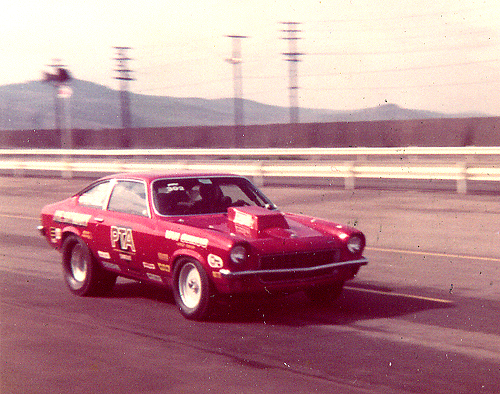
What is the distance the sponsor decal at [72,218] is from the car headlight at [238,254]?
2.27 meters

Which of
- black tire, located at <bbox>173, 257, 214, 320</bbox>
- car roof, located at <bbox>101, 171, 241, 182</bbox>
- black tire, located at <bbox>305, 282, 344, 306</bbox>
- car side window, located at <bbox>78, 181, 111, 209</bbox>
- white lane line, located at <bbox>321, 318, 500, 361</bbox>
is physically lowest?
white lane line, located at <bbox>321, 318, 500, 361</bbox>

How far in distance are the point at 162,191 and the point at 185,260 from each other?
1.06m

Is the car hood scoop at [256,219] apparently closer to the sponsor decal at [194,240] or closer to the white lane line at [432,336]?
the sponsor decal at [194,240]

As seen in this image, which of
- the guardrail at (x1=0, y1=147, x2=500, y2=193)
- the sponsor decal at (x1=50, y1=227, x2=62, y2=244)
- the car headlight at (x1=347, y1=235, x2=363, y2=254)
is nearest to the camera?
the car headlight at (x1=347, y1=235, x2=363, y2=254)

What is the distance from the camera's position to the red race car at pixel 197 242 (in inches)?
281

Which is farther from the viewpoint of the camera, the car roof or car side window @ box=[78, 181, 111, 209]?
car side window @ box=[78, 181, 111, 209]

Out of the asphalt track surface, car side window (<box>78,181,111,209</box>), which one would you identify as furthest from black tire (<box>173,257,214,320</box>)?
car side window (<box>78,181,111,209</box>)

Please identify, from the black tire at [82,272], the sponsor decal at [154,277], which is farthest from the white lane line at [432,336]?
the black tire at [82,272]

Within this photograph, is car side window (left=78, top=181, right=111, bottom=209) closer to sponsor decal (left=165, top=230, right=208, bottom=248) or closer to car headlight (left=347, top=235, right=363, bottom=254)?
sponsor decal (left=165, top=230, right=208, bottom=248)

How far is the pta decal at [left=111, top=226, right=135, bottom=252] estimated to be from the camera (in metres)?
→ 7.98

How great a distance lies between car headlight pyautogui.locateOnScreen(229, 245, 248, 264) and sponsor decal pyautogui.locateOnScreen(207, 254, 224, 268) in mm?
112

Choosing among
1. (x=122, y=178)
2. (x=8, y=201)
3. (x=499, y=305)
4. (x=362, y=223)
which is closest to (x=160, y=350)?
(x=122, y=178)

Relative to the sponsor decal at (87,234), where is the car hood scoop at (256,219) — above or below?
above

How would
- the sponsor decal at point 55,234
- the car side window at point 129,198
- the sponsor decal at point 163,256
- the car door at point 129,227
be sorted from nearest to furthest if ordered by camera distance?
1. the sponsor decal at point 163,256
2. the car door at point 129,227
3. the car side window at point 129,198
4. the sponsor decal at point 55,234
